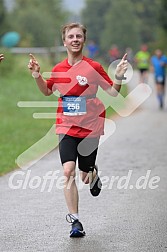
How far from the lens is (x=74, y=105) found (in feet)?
27.1

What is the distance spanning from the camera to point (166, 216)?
30.2ft

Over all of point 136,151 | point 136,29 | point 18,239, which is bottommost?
point 136,29

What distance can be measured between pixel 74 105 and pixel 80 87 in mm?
187

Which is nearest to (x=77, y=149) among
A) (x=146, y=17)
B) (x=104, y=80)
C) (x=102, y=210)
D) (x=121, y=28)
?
(x=104, y=80)

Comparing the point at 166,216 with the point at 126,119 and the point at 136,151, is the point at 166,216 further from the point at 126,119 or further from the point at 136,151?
the point at 126,119

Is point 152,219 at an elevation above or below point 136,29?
above

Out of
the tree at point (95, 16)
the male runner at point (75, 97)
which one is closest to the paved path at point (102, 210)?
the male runner at point (75, 97)

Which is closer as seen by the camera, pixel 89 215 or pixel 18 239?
pixel 18 239

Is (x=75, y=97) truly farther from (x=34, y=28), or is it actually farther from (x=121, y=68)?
(x=34, y=28)

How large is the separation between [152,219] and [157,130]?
11122mm

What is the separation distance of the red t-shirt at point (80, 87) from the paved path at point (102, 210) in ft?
3.16

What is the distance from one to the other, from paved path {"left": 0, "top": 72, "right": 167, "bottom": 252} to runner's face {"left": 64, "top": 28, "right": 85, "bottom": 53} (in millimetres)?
1711

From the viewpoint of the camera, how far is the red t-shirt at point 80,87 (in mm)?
8320

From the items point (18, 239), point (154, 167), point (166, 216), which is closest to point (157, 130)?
point (154, 167)
